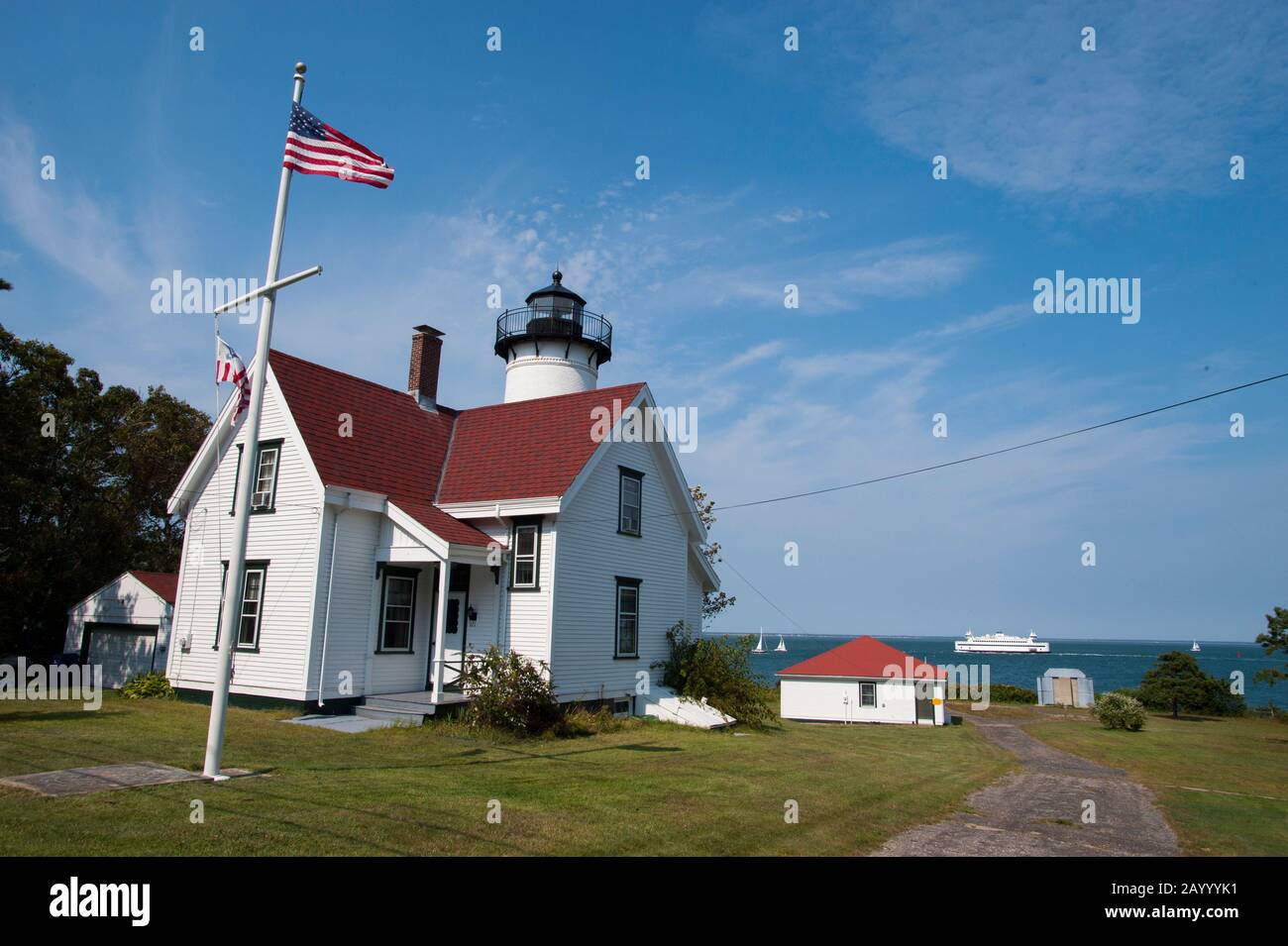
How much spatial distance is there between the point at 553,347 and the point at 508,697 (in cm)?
1472

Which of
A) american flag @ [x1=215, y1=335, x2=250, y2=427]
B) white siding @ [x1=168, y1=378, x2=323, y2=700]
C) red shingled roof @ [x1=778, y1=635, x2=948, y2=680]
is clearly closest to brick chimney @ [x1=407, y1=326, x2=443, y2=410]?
white siding @ [x1=168, y1=378, x2=323, y2=700]

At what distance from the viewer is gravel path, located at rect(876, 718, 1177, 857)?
29.0 feet

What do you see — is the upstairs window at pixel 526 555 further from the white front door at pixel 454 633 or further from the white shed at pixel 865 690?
the white shed at pixel 865 690

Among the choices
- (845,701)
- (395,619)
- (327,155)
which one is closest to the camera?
(327,155)

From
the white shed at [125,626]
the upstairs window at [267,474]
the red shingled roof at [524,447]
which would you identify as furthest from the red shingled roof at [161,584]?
the red shingled roof at [524,447]

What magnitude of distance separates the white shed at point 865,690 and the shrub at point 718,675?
Answer: 58.3 feet

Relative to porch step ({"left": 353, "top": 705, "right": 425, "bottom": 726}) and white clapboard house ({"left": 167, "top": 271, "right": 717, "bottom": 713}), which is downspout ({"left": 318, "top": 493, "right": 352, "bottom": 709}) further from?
porch step ({"left": 353, "top": 705, "right": 425, "bottom": 726})

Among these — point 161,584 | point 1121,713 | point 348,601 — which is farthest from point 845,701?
point 161,584

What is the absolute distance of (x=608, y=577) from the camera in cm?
2061

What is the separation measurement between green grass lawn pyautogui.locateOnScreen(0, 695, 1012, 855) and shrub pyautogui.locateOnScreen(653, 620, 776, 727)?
13.0 ft

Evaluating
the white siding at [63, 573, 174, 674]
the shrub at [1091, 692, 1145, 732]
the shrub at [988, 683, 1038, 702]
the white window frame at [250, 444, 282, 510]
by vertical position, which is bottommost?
the shrub at [988, 683, 1038, 702]

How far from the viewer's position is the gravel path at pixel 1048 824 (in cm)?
884

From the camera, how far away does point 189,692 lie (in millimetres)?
19734

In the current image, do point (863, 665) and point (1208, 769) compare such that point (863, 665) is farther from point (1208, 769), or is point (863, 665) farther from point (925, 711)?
point (1208, 769)
